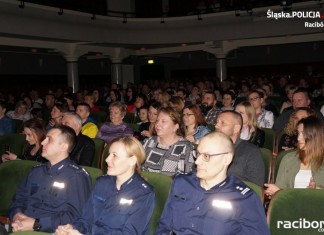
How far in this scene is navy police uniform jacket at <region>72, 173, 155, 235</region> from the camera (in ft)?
8.71

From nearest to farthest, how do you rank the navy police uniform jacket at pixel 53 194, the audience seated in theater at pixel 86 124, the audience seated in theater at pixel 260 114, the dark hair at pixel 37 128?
the navy police uniform jacket at pixel 53 194, the dark hair at pixel 37 128, the audience seated in theater at pixel 86 124, the audience seated in theater at pixel 260 114

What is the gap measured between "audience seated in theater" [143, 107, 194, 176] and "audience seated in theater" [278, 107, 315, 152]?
4.13 feet

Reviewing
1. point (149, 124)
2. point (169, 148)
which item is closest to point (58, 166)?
point (169, 148)

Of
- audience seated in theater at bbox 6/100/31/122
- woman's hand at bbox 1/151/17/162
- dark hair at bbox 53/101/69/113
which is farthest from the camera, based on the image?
audience seated in theater at bbox 6/100/31/122

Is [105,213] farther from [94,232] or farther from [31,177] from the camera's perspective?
[31,177]

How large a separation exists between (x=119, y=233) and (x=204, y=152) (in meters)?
0.76

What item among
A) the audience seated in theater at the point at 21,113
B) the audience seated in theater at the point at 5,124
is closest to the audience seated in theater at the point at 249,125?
the audience seated in theater at the point at 5,124

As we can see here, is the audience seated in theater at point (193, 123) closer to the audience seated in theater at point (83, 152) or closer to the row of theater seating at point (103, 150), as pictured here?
the row of theater seating at point (103, 150)

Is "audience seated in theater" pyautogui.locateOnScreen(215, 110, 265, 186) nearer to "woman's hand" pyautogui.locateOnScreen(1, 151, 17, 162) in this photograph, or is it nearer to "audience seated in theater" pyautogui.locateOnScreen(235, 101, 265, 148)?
"audience seated in theater" pyautogui.locateOnScreen(235, 101, 265, 148)

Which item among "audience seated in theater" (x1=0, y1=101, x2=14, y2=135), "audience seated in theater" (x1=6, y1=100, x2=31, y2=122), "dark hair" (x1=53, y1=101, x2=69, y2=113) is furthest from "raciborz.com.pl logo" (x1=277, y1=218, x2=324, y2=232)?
"audience seated in theater" (x1=6, y1=100, x2=31, y2=122)

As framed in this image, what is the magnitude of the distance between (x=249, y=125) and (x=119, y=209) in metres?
2.52

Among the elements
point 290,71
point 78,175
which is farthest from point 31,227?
point 290,71

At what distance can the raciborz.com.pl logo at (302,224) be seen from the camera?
2.56 metres

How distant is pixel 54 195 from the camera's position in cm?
313
